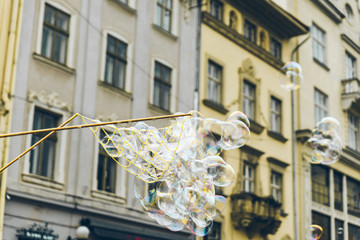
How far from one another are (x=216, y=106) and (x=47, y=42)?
8224mm

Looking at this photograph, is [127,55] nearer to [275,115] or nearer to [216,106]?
[216,106]

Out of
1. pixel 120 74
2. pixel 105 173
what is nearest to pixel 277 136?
pixel 120 74

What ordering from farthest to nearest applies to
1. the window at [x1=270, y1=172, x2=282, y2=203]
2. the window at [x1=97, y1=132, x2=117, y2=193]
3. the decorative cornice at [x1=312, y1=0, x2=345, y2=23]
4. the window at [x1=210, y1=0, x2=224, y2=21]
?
1. the decorative cornice at [x1=312, y1=0, x2=345, y2=23]
2. the window at [x1=270, y1=172, x2=282, y2=203]
3. the window at [x1=210, y1=0, x2=224, y2=21]
4. the window at [x1=97, y1=132, x2=117, y2=193]

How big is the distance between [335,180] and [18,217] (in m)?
19.8

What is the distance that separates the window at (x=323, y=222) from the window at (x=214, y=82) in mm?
7960

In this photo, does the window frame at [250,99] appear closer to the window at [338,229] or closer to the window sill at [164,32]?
the window sill at [164,32]

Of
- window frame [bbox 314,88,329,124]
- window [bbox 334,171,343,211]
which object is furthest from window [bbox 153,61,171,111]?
window [bbox 334,171,343,211]

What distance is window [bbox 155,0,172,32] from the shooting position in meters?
23.7

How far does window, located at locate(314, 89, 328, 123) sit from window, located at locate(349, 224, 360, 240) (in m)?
5.54

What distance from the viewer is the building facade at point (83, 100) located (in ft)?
57.7

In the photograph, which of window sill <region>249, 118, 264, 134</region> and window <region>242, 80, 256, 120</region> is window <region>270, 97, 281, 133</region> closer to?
window <region>242, 80, 256, 120</region>

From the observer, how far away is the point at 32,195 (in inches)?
681

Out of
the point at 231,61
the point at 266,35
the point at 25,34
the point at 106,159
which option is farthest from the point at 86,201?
the point at 266,35

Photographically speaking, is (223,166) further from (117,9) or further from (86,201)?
(117,9)
